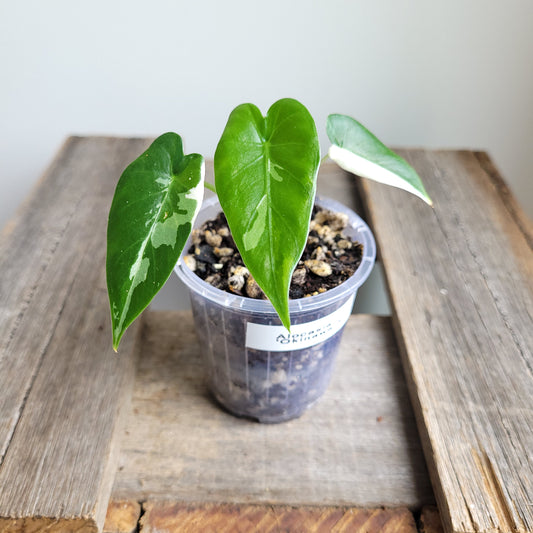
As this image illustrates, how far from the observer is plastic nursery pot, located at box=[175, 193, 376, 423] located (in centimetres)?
56

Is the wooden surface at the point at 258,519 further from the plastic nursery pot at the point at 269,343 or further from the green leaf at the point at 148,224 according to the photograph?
the green leaf at the point at 148,224

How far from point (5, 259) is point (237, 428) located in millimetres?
429

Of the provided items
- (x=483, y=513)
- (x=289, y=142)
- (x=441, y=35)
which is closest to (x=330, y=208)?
(x=289, y=142)

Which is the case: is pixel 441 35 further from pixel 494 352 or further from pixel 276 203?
pixel 276 203

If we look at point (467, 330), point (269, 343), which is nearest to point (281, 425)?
point (269, 343)

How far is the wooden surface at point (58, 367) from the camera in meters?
0.53

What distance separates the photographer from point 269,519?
575mm

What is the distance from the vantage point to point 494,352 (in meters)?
0.68

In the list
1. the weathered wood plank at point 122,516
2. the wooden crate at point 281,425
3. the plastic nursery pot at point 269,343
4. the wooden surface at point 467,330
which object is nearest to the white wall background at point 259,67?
the wooden surface at point 467,330

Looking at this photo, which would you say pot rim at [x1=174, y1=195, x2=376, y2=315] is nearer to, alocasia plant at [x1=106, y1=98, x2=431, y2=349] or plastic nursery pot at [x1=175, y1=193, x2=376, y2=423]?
plastic nursery pot at [x1=175, y1=193, x2=376, y2=423]

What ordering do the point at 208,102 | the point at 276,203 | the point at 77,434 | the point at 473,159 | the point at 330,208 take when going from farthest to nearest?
the point at 208,102 → the point at 473,159 → the point at 330,208 → the point at 77,434 → the point at 276,203

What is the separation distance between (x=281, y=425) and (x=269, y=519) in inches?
4.7

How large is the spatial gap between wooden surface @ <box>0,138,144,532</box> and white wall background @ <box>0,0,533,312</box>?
0.32 m

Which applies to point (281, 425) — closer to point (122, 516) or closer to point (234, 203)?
point (122, 516)
